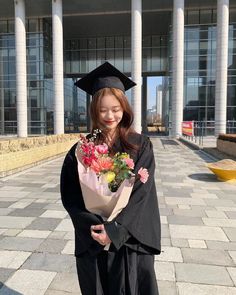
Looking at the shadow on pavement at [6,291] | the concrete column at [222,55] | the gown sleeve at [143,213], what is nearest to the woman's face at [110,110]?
the gown sleeve at [143,213]

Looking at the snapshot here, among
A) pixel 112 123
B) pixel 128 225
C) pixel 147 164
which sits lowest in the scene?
pixel 128 225

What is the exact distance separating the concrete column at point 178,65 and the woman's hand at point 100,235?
28.8 m

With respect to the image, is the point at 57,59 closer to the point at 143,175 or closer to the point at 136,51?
the point at 136,51

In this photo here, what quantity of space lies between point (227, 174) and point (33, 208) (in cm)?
581

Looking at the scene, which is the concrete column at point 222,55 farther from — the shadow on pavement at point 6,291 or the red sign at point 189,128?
the shadow on pavement at point 6,291

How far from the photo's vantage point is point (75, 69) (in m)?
40.8

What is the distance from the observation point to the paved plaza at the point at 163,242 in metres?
3.62

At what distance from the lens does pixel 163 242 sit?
483cm

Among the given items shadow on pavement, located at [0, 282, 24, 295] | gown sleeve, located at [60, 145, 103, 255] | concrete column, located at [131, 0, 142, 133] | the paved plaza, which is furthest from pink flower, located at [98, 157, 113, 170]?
concrete column, located at [131, 0, 142, 133]

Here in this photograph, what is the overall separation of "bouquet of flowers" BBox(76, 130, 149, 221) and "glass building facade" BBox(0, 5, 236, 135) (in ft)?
101

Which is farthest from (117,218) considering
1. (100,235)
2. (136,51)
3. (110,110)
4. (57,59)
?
(57,59)

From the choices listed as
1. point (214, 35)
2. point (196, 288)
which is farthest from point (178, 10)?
point (196, 288)

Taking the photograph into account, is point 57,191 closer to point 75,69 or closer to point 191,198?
point 191,198

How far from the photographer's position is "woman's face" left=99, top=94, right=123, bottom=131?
7.37 feet
